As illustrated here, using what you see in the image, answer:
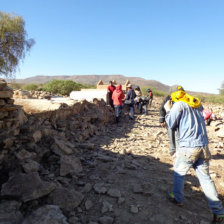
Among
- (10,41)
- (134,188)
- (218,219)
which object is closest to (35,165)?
(134,188)

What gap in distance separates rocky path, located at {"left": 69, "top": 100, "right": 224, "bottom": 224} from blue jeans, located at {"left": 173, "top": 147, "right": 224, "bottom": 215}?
0.75ft

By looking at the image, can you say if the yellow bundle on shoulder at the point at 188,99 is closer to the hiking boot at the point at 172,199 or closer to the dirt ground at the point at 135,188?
the hiking boot at the point at 172,199

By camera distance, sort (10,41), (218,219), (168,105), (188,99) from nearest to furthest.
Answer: (218,219) < (188,99) < (168,105) < (10,41)

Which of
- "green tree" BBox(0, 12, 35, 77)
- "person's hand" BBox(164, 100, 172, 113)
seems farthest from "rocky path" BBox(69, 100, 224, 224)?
"green tree" BBox(0, 12, 35, 77)

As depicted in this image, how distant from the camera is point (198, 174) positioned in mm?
2326

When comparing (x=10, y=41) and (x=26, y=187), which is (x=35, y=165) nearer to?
(x=26, y=187)

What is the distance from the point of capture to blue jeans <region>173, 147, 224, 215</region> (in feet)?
7.23

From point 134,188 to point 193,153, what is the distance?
108cm

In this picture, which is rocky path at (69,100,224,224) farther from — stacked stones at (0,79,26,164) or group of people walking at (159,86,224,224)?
stacked stones at (0,79,26,164)

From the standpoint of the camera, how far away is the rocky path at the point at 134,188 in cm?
225

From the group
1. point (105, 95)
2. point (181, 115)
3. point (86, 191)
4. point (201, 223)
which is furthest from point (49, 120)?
point (105, 95)

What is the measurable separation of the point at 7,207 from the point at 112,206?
1231 millimetres

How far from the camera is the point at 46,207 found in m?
2.00

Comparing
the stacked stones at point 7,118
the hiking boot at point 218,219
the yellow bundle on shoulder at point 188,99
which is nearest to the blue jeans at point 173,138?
the yellow bundle on shoulder at point 188,99
